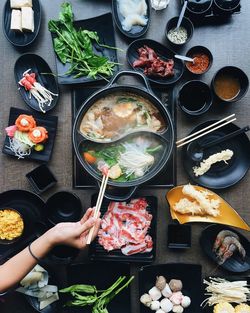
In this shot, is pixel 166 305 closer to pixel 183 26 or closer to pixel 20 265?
pixel 20 265

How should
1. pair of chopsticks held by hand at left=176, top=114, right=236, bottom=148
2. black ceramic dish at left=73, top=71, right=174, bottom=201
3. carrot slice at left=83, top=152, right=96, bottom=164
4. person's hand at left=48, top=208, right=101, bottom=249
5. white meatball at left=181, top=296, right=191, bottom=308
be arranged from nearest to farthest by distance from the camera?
person's hand at left=48, top=208, right=101, bottom=249 → black ceramic dish at left=73, top=71, right=174, bottom=201 → carrot slice at left=83, top=152, right=96, bottom=164 → pair of chopsticks held by hand at left=176, top=114, right=236, bottom=148 → white meatball at left=181, top=296, right=191, bottom=308

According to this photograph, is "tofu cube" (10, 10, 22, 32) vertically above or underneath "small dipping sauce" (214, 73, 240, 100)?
above

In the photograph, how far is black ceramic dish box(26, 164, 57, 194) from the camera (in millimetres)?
3721

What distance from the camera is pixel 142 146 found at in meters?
3.54

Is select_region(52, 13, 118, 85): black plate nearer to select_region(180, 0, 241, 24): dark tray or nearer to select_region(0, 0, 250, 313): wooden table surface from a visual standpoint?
select_region(0, 0, 250, 313): wooden table surface

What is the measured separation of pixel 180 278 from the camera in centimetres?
373

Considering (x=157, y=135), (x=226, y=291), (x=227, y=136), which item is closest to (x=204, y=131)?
(x=227, y=136)

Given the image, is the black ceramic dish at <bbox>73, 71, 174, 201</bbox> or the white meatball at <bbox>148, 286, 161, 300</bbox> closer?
the black ceramic dish at <bbox>73, 71, 174, 201</bbox>

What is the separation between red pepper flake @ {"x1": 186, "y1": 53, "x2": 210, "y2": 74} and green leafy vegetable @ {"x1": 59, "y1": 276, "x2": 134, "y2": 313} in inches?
64.7


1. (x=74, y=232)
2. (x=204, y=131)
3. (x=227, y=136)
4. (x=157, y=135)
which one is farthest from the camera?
(x=204, y=131)

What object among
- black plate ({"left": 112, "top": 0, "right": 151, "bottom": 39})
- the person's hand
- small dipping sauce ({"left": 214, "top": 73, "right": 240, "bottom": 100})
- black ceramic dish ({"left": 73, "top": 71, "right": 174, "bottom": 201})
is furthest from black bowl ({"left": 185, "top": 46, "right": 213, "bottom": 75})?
the person's hand

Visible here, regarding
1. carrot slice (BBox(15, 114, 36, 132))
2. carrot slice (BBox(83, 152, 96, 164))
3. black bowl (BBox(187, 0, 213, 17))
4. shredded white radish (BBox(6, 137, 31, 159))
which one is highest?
black bowl (BBox(187, 0, 213, 17))

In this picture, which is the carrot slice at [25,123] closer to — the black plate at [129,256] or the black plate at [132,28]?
the black plate at [129,256]

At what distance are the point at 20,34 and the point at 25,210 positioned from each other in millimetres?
1369
